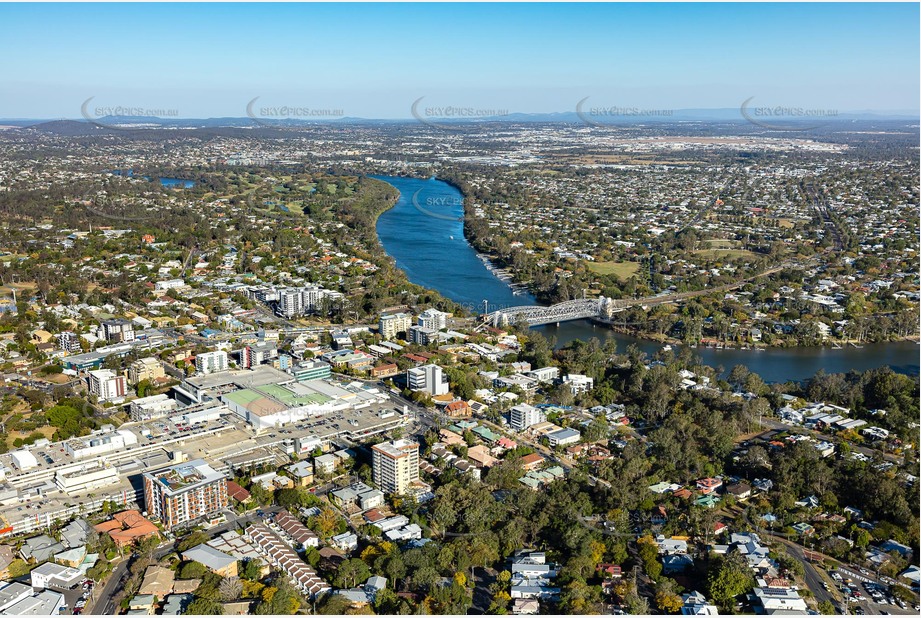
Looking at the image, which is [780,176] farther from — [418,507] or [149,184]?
[418,507]

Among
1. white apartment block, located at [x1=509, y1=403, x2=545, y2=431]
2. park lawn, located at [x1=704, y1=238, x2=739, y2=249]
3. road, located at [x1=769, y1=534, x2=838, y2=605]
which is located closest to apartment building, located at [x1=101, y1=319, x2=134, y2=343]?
white apartment block, located at [x1=509, y1=403, x2=545, y2=431]

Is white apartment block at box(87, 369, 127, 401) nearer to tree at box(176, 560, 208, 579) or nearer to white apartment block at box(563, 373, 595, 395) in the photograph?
tree at box(176, 560, 208, 579)

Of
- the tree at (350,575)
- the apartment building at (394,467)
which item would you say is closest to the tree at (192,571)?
the tree at (350,575)

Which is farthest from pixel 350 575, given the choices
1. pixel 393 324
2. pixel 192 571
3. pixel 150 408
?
pixel 393 324

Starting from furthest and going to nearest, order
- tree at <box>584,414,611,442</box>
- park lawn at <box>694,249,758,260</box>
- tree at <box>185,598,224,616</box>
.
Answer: park lawn at <box>694,249,758,260</box>, tree at <box>584,414,611,442</box>, tree at <box>185,598,224,616</box>

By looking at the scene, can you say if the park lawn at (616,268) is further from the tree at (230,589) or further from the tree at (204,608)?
the tree at (204,608)
